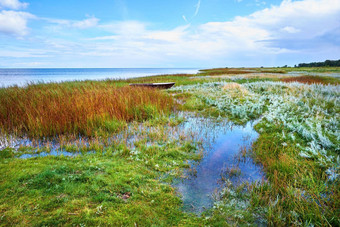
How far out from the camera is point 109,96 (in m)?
10.2

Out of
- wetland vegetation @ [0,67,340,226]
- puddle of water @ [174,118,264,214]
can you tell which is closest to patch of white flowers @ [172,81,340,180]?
wetland vegetation @ [0,67,340,226]

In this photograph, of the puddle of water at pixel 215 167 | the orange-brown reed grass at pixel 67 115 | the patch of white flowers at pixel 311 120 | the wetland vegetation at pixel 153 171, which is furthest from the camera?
the orange-brown reed grass at pixel 67 115

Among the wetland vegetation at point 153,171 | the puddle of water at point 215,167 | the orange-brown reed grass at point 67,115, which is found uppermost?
the orange-brown reed grass at point 67,115

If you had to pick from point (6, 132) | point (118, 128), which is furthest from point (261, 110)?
point (6, 132)

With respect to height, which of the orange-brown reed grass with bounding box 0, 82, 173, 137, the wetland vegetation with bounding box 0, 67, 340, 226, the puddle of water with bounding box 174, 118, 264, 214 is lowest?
the puddle of water with bounding box 174, 118, 264, 214

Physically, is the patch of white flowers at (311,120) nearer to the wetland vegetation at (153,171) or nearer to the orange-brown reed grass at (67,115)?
the wetland vegetation at (153,171)

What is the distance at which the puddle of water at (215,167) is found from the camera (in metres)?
3.77

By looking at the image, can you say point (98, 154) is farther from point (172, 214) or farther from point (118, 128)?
point (172, 214)

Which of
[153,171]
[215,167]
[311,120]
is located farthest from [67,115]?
[311,120]

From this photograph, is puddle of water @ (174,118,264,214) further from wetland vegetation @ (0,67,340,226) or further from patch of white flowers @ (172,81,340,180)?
patch of white flowers @ (172,81,340,180)

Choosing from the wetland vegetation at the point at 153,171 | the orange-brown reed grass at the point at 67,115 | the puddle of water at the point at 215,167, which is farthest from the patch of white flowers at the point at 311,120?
the orange-brown reed grass at the point at 67,115

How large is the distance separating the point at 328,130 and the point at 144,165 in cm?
650

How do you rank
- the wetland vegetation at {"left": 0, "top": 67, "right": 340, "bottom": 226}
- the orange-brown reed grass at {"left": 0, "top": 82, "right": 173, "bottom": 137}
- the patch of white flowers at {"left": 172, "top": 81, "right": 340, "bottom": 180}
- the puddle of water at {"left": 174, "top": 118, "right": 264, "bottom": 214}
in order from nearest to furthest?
the wetland vegetation at {"left": 0, "top": 67, "right": 340, "bottom": 226} → the puddle of water at {"left": 174, "top": 118, "right": 264, "bottom": 214} → the patch of white flowers at {"left": 172, "top": 81, "right": 340, "bottom": 180} → the orange-brown reed grass at {"left": 0, "top": 82, "right": 173, "bottom": 137}

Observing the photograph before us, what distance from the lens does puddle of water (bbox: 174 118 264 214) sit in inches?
148
